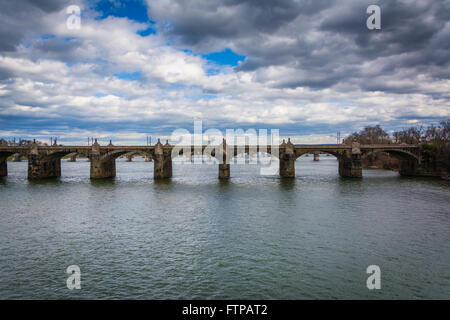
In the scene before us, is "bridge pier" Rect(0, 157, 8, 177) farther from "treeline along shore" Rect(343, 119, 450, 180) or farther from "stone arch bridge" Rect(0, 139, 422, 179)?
"treeline along shore" Rect(343, 119, 450, 180)

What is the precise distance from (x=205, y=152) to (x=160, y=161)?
11.0 m

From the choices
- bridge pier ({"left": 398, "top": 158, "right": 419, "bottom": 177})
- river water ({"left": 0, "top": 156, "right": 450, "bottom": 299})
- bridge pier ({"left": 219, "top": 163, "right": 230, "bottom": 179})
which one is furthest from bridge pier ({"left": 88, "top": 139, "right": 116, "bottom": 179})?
bridge pier ({"left": 398, "top": 158, "right": 419, "bottom": 177})

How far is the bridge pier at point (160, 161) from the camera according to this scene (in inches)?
2894

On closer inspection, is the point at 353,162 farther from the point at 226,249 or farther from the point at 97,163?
the point at 226,249

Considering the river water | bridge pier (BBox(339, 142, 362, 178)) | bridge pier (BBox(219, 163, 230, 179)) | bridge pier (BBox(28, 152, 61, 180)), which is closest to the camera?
the river water

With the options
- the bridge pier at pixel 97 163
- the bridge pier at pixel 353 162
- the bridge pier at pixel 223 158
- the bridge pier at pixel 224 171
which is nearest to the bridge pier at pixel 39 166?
the bridge pier at pixel 97 163

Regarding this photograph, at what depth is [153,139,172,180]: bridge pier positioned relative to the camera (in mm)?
73500

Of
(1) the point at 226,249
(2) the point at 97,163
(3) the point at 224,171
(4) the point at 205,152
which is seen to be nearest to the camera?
(1) the point at 226,249

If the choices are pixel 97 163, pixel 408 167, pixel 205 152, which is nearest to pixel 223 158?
pixel 205 152

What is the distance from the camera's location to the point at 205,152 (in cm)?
7350

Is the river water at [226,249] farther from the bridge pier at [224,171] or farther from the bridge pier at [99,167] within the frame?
the bridge pier at [224,171]

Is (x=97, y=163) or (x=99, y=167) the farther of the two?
(x=99, y=167)
